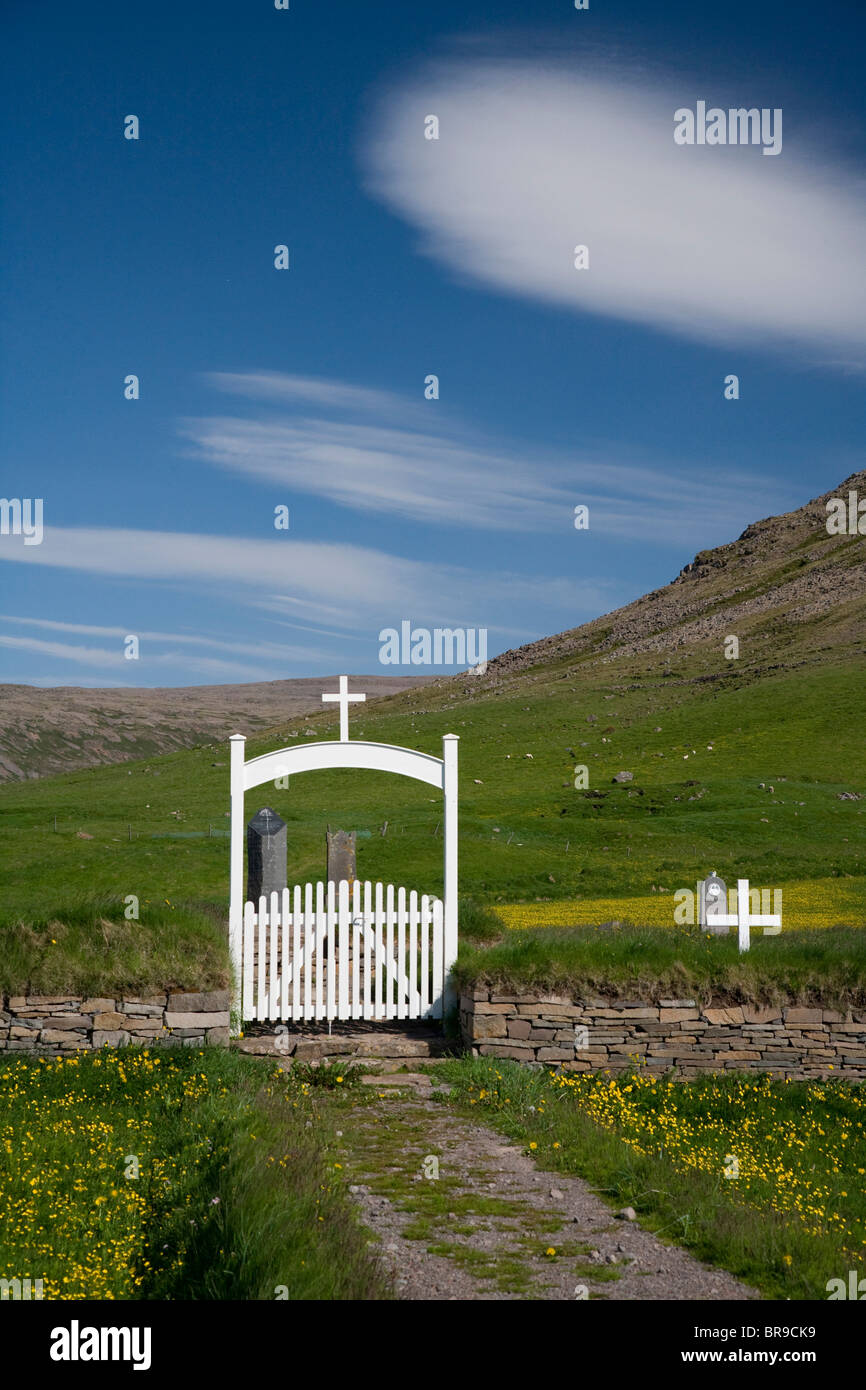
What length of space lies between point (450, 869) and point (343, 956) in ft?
6.40

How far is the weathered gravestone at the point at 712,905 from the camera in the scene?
16.0 meters

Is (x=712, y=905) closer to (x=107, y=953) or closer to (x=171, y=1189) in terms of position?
(x=107, y=953)

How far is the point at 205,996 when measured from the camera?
13.6 m

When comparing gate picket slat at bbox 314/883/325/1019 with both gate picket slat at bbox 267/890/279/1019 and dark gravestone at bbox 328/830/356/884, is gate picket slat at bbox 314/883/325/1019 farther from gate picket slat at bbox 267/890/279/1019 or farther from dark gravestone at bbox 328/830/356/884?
dark gravestone at bbox 328/830/356/884

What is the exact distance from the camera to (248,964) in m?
14.7

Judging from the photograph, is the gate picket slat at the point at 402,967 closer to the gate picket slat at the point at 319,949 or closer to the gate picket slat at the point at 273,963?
the gate picket slat at the point at 319,949

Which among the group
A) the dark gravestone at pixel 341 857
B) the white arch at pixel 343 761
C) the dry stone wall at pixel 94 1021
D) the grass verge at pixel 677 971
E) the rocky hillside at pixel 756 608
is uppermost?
the rocky hillside at pixel 756 608

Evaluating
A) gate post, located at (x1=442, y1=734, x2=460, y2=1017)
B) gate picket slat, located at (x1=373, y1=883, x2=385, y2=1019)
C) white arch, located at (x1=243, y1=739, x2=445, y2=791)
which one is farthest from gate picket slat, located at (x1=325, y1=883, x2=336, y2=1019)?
white arch, located at (x1=243, y1=739, x2=445, y2=791)

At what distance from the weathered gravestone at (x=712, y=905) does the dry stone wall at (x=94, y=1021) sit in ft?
23.9

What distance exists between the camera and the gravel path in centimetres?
698

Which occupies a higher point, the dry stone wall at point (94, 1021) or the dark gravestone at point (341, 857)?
the dark gravestone at point (341, 857)

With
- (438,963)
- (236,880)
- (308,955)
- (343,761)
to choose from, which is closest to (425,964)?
(438,963)

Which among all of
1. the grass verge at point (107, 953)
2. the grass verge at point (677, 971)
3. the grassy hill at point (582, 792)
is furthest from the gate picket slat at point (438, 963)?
the grassy hill at point (582, 792)

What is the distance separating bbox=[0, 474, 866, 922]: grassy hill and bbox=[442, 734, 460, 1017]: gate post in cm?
758
